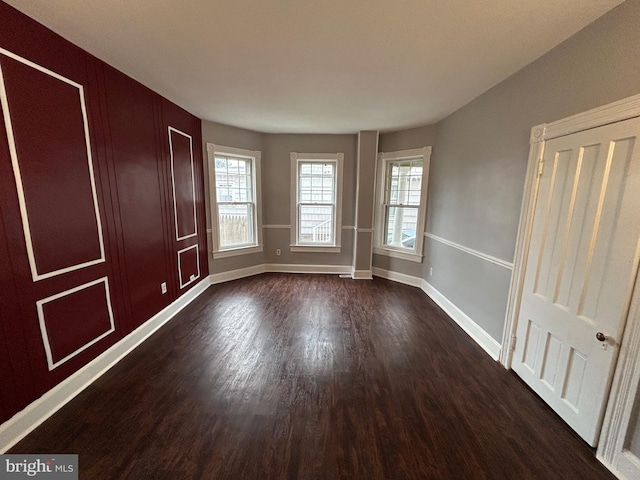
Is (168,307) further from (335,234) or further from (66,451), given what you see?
(335,234)

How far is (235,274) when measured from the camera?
453 cm

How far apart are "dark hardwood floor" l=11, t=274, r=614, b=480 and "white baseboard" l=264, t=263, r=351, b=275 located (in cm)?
214

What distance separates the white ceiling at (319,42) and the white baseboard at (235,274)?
8.70 feet

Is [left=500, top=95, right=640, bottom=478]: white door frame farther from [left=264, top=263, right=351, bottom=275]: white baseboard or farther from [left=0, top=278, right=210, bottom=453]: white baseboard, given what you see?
[left=264, top=263, right=351, bottom=275]: white baseboard

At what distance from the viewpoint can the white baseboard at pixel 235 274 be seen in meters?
4.25

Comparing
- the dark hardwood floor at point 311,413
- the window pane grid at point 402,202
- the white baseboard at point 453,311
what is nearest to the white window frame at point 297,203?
the window pane grid at point 402,202

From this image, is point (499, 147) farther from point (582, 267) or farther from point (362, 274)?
point (362, 274)

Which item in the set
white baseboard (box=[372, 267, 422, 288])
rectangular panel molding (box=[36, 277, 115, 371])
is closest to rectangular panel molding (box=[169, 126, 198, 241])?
rectangular panel molding (box=[36, 277, 115, 371])

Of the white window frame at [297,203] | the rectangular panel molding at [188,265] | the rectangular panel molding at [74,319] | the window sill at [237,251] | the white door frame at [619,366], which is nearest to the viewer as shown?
the white door frame at [619,366]

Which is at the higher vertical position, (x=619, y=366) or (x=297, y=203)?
(x=297, y=203)

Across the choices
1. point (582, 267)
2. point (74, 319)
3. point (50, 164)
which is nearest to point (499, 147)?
point (582, 267)

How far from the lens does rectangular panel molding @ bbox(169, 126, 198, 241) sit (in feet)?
10.2

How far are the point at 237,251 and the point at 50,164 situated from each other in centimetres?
291

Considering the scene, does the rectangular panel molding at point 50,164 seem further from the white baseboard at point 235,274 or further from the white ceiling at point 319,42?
the white baseboard at point 235,274
